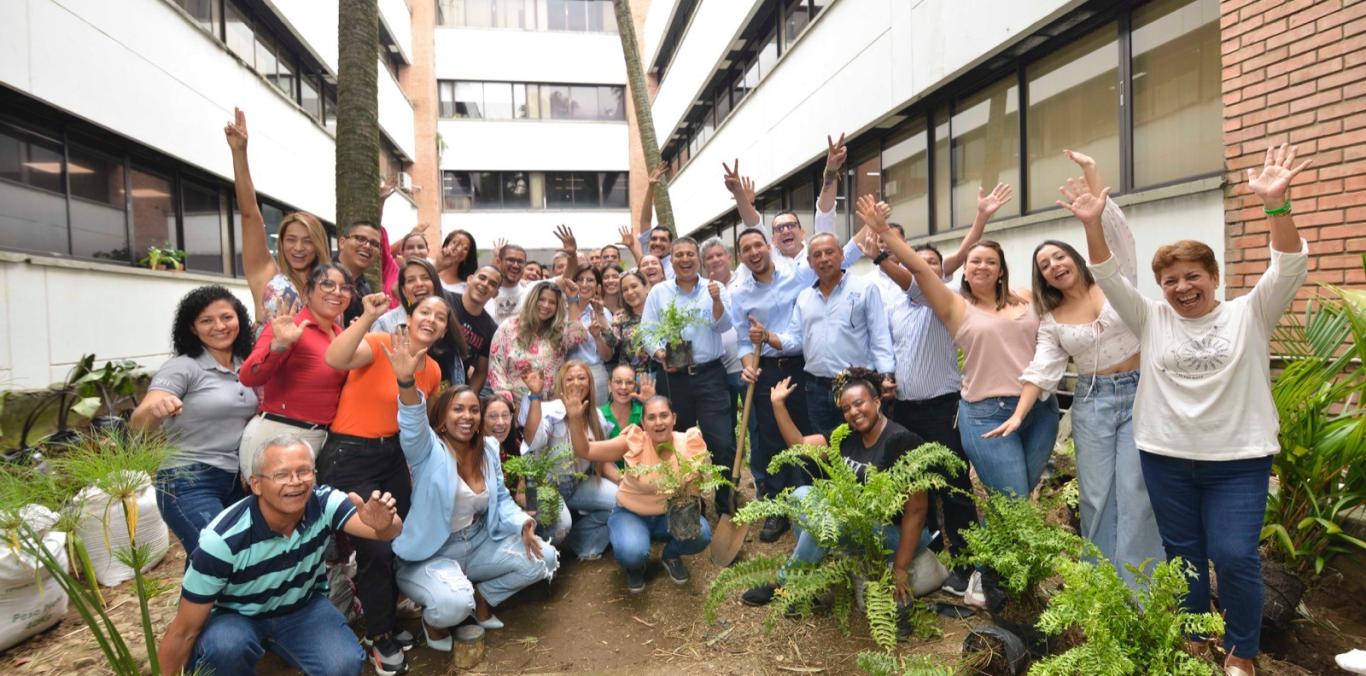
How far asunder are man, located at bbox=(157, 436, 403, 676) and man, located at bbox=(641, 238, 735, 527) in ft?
8.25

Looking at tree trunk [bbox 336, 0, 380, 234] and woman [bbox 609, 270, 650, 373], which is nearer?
woman [bbox 609, 270, 650, 373]

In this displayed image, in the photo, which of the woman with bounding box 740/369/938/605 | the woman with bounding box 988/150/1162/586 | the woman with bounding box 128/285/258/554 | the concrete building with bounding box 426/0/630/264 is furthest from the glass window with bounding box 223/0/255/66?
the concrete building with bounding box 426/0/630/264

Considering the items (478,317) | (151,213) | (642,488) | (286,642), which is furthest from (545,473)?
(151,213)

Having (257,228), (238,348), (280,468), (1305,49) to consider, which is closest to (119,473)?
(280,468)

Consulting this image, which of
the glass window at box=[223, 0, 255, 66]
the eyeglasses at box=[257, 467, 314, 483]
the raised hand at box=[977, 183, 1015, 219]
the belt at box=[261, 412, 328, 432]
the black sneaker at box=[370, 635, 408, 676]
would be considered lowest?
the black sneaker at box=[370, 635, 408, 676]

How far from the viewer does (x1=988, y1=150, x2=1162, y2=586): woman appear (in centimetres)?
323

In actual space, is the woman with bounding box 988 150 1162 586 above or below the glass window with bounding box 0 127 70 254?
below

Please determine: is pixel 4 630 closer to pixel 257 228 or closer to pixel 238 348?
pixel 238 348

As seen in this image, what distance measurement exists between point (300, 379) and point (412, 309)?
1.07m

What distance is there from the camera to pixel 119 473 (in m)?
2.33

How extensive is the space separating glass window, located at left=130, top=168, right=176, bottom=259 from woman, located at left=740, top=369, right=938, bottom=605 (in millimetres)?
9474

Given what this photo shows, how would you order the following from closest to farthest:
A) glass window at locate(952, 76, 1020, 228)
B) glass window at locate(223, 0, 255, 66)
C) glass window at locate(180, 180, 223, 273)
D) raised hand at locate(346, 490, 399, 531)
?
raised hand at locate(346, 490, 399, 531) → glass window at locate(952, 76, 1020, 228) → glass window at locate(180, 180, 223, 273) → glass window at locate(223, 0, 255, 66)

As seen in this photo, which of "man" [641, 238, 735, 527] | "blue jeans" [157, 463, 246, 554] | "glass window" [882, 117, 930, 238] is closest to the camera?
"blue jeans" [157, 463, 246, 554]

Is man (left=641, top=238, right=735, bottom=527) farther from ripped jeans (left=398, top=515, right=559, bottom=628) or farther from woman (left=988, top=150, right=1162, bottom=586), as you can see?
woman (left=988, top=150, right=1162, bottom=586)
